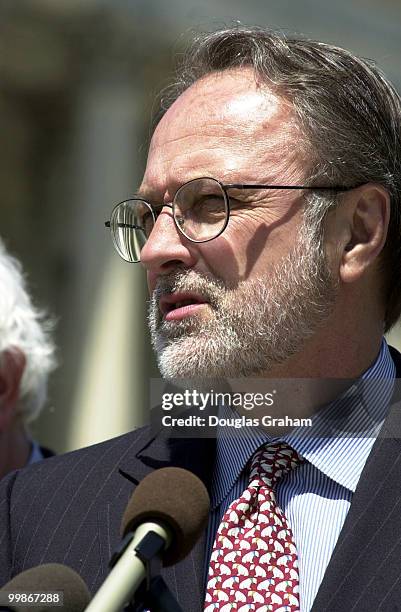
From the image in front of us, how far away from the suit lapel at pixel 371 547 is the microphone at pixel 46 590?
2.15ft

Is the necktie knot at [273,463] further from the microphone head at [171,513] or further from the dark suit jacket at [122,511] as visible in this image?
the microphone head at [171,513]

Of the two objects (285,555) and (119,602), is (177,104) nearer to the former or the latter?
(285,555)

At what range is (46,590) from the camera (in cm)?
169

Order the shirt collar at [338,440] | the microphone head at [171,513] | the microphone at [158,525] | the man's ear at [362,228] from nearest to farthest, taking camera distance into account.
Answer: the microphone at [158,525]
the microphone head at [171,513]
the shirt collar at [338,440]
the man's ear at [362,228]

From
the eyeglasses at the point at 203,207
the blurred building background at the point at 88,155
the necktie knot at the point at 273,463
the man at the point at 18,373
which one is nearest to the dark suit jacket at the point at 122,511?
the necktie knot at the point at 273,463

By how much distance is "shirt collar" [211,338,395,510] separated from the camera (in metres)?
2.43

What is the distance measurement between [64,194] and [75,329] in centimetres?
138

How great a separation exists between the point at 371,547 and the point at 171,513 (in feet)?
2.36

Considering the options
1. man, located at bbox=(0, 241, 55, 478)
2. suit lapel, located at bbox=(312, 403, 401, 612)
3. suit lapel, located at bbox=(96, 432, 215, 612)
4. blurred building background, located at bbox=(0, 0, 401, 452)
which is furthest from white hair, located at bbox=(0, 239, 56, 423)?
blurred building background, located at bbox=(0, 0, 401, 452)

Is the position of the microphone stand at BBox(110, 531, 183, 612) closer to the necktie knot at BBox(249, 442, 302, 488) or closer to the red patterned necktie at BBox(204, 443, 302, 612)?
the red patterned necktie at BBox(204, 443, 302, 612)

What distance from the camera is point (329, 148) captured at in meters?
2.73

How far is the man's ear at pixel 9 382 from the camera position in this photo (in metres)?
4.23

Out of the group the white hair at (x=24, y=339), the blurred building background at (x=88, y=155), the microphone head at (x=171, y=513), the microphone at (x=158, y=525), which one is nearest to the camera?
the microphone at (x=158, y=525)

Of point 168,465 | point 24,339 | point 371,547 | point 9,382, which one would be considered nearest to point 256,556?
point 371,547
